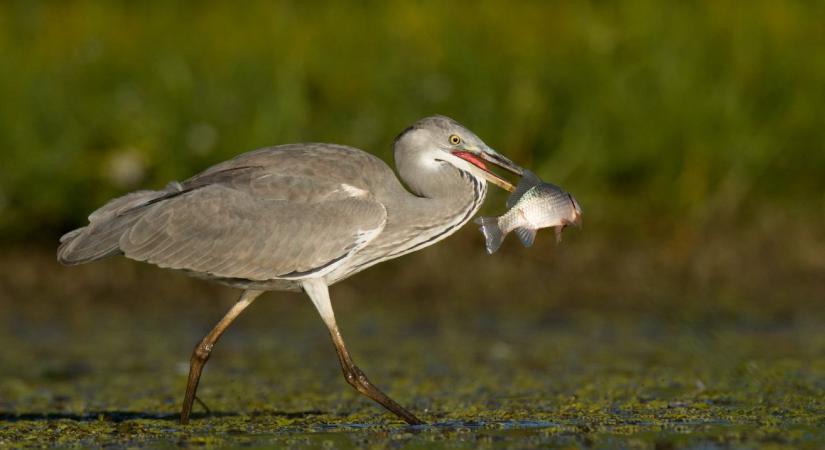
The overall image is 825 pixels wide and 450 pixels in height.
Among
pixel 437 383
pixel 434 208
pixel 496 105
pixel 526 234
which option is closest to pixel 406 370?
pixel 437 383

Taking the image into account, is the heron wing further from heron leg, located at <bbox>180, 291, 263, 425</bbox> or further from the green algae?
the green algae

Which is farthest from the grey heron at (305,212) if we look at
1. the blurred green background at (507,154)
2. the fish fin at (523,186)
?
the blurred green background at (507,154)

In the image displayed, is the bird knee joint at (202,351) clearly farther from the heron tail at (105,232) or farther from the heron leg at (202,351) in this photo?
the heron tail at (105,232)

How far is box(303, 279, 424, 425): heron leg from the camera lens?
6.40 m

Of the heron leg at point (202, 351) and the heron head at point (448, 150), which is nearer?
the heron head at point (448, 150)

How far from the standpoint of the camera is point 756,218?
9672 millimetres

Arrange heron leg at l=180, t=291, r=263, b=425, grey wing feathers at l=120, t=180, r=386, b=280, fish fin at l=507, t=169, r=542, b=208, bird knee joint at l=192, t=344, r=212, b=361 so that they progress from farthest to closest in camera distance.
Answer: bird knee joint at l=192, t=344, r=212, b=361 < heron leg at l=180, t=291, r=263, b=425 < grey wing feathers at l=120, t=180, r=386, b=280 < fish fin at l=507, t=169, r=542, b=208

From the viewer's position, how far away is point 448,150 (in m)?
6.46

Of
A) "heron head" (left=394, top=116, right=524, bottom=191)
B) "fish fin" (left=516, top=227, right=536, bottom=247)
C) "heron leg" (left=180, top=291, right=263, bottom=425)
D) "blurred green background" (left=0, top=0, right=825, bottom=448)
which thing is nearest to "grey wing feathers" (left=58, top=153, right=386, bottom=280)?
"heron head" (left=394, top=116, right=524, bottom=191)

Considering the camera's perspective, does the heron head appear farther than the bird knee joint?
No

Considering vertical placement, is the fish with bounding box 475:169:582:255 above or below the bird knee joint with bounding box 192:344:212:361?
above

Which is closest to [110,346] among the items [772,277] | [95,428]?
[95,428]

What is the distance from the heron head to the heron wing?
0.94 ft

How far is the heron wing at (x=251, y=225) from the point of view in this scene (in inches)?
250
